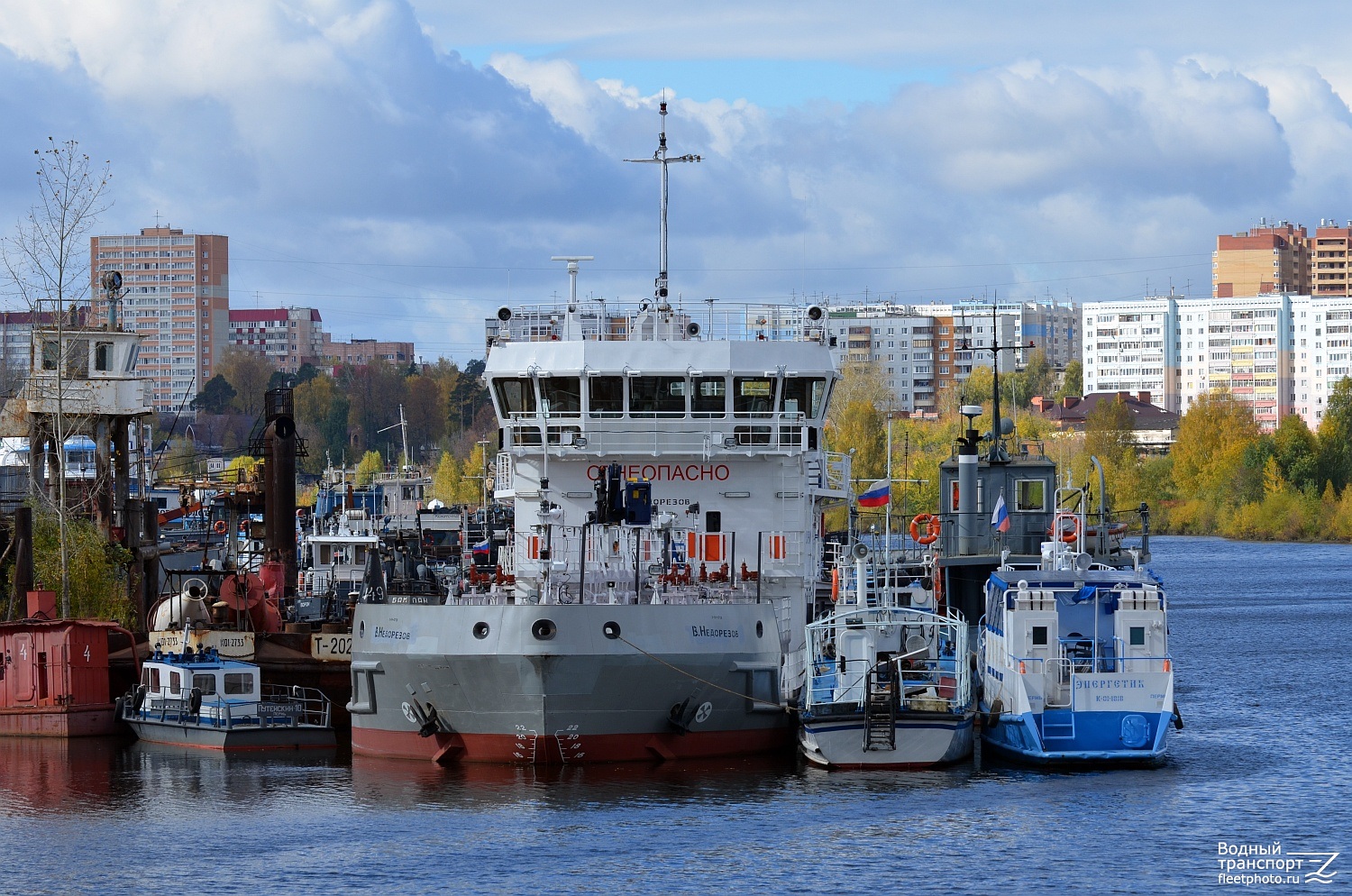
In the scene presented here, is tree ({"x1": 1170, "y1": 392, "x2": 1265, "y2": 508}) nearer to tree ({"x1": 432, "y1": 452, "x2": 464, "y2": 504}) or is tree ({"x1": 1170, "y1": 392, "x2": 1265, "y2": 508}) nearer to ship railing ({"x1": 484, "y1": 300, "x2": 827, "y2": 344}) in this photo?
tree ({"x1": 432, "y1": 452, "x2": 464, "y2": 504})

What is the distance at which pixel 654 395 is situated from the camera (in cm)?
4472

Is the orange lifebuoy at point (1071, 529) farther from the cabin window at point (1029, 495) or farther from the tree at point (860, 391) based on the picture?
the tree at point (860, 391)

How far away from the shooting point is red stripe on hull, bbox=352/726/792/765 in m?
39.1

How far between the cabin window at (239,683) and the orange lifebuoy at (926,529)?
1776 cm

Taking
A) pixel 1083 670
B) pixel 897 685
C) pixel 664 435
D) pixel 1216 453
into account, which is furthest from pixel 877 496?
pixel 1216 453

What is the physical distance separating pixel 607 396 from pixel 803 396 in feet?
15.3

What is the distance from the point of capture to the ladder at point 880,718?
39.2m

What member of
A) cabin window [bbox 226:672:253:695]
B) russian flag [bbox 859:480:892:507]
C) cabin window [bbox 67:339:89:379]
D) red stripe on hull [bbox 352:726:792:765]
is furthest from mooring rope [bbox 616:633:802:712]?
cabin window [bbox 67:339:89:379]

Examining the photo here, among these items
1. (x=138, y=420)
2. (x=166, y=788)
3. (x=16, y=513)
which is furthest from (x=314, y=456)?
(x=166, y=788)

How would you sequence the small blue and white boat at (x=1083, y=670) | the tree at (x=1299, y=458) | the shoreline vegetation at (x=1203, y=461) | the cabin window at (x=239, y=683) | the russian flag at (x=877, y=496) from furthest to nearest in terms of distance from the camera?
1. the tree at (x=1299, y=458)
2. the shoreline vegetation at (x=1203, y=461)
3. the russian flag at (x=877, y=496)
4. the cabin window at (x=239, y=683)
5. the small blue and white boat at (x=1083, y=670)

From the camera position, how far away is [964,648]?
41000mm

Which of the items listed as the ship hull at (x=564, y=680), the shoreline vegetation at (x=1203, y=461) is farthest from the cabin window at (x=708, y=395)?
the shoreline vegetation at (x=1203, y=461)

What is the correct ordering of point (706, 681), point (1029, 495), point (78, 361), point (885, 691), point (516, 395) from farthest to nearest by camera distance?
point (78, 361), point (1029, 495), point (516, 395), point (885, 691), point (706, 681)

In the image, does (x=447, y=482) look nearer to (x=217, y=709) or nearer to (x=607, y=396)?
(x=217, y=709)
